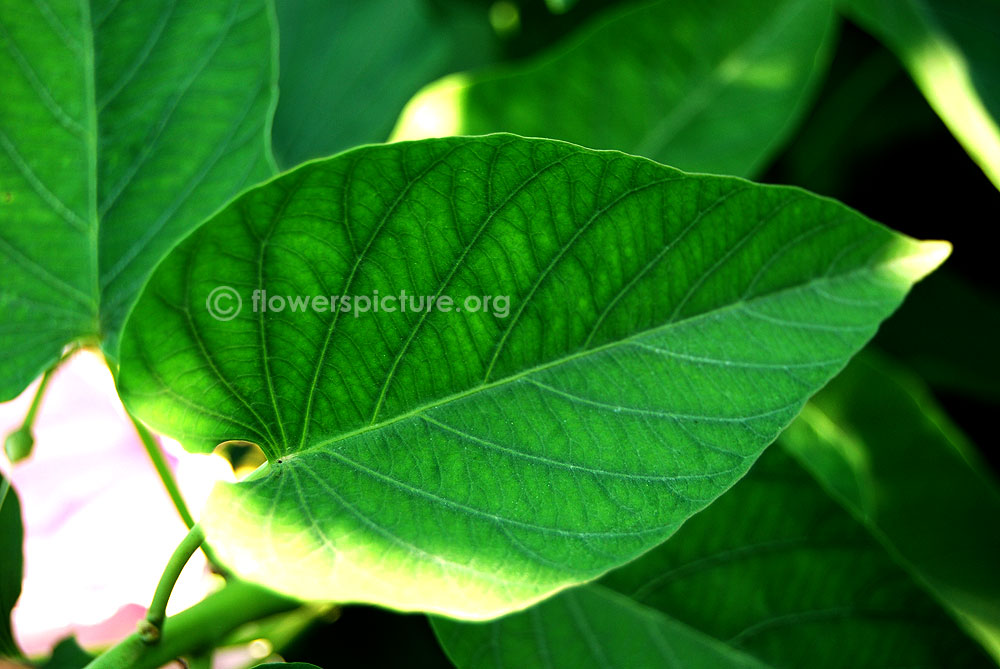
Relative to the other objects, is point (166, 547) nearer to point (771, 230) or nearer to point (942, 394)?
Answer: point (771, 230)

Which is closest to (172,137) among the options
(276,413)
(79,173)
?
(79,173)

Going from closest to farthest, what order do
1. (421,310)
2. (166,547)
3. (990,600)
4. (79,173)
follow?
(421,310)
(79,173)
(166,547)
(990,600)

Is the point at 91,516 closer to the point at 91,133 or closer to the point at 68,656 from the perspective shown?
the point at 68,656

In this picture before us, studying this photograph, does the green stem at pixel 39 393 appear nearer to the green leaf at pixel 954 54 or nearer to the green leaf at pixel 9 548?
the green leaf at pixel 9 548

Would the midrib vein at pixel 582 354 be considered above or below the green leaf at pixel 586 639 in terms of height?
above

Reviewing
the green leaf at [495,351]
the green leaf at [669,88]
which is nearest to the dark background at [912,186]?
the green leaf at [669,88]

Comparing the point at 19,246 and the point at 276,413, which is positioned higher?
the point at 19,246

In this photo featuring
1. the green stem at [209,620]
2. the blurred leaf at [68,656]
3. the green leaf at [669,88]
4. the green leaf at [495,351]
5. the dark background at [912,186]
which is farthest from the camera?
the dark background at [912,186]
